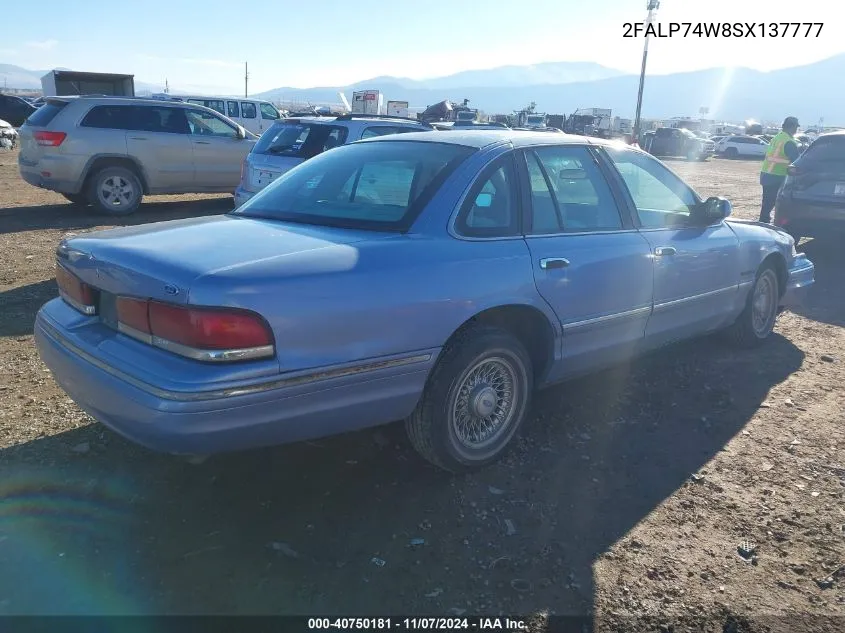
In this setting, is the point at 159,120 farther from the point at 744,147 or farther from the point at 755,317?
the point at 744,147

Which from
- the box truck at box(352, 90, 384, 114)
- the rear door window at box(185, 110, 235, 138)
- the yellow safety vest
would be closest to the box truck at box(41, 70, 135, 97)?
the box truck at box(352, 90, 384, 114)

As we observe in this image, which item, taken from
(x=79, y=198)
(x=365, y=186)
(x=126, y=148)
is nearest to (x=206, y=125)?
(x=126, y=148)

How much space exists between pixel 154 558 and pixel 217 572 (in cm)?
28

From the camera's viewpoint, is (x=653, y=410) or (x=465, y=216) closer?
(x=465, y=216)

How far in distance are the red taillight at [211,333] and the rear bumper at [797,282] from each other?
15.7ft

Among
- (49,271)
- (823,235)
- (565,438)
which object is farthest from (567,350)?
(823,235)

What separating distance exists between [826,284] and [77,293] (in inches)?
322

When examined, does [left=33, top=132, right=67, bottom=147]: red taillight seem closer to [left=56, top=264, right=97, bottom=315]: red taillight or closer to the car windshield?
the car windshield

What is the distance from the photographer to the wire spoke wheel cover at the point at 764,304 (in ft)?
17.7

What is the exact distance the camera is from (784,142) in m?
10.3

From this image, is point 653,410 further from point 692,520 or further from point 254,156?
point 254,156

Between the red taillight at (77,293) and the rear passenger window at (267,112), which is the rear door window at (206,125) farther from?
the red taillight at (77,293)

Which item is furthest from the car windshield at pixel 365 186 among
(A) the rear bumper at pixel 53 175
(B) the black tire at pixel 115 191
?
(B) the black tire at pixel 115 191

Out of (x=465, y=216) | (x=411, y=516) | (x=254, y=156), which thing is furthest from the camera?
(x=254, y=156)
